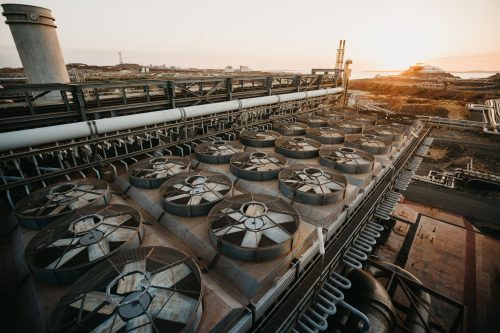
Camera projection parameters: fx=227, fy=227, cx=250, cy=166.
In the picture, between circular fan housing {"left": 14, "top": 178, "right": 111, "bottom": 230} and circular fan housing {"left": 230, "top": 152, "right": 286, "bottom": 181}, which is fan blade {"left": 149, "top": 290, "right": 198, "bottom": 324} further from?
circular fan housing {"left": 230, "top": 152, "right": 286, "bottom": 181}

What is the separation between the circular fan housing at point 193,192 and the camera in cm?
965

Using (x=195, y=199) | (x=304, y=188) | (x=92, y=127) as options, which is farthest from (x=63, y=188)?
(x=304, y=188)

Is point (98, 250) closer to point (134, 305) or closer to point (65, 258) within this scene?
point (65, 258)

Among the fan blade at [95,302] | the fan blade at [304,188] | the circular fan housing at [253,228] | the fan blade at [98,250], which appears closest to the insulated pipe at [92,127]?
the fan blade at [98,250]

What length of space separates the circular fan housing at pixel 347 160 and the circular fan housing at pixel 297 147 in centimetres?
73

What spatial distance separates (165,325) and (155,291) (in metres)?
0.88

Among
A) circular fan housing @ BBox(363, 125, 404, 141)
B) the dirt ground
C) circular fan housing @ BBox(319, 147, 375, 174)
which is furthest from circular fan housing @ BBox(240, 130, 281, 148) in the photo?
the dirt ground

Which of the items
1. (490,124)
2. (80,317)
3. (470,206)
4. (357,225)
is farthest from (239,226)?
(490,124)

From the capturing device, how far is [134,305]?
5.41m

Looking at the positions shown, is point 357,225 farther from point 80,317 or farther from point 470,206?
point 470,206

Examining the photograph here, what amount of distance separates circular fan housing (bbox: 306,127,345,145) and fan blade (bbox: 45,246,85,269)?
54.2ft

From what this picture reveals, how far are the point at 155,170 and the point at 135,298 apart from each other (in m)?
7.90

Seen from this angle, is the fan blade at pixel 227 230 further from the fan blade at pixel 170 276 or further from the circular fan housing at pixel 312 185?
the circular fan housing at pixel 312 185

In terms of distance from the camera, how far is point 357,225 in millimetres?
11508
